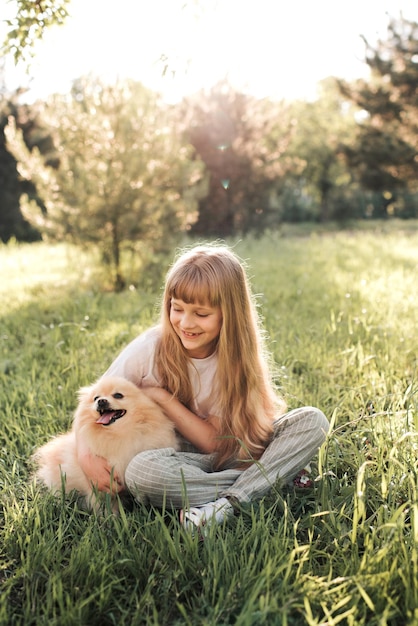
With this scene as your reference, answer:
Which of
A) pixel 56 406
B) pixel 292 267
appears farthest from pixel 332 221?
pixel 56 406

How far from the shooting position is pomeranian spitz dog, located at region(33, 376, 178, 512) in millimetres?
2127

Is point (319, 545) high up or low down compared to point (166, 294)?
down

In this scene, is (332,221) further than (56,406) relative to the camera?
Yes

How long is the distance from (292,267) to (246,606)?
6.58 m

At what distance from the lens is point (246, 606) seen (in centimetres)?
152

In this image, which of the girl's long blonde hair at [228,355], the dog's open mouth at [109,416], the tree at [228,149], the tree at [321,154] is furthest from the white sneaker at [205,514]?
the tree at [321,154]

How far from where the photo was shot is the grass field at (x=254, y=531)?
1.58 m

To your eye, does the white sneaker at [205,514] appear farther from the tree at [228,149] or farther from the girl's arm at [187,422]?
the tree at [228,149]

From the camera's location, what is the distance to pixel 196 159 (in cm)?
1312

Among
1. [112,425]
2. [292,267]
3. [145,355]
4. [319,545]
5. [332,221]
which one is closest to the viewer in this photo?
[319,545]

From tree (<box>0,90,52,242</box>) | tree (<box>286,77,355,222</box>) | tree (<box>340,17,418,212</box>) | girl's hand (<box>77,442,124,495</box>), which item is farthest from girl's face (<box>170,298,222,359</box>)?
tree (<box>286,77,355,222</box>)

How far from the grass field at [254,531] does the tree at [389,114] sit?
679 inches

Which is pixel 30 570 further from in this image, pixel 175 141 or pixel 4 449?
pixel 175 141

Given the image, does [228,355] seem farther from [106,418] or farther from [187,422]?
[106,418]
